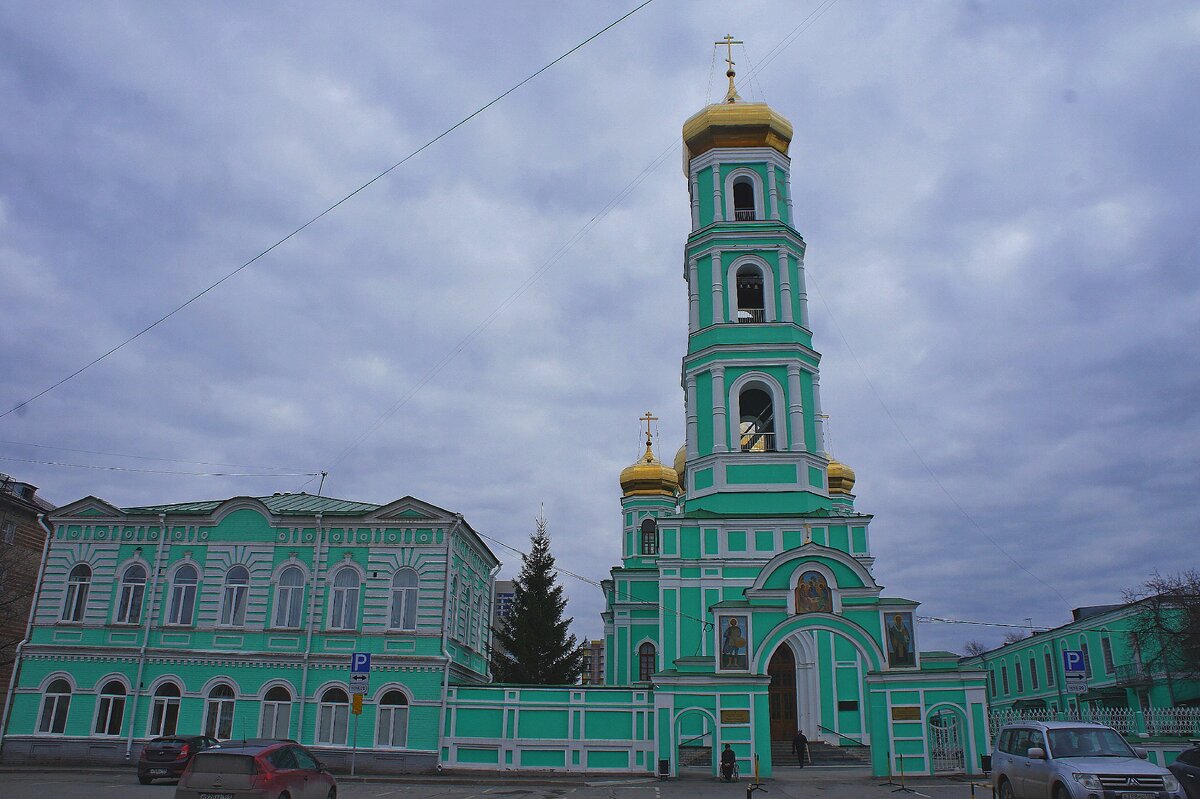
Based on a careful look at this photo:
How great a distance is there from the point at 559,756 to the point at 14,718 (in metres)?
15.6

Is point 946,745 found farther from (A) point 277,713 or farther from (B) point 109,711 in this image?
(B) point 109,711

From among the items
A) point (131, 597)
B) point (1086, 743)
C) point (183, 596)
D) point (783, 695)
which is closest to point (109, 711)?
point (131, 597)

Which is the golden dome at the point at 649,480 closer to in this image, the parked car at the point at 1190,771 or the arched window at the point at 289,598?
the arched window at the point at 289,598

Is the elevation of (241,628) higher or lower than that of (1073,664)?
higher

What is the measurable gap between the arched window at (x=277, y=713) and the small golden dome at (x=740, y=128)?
2371 centimetres

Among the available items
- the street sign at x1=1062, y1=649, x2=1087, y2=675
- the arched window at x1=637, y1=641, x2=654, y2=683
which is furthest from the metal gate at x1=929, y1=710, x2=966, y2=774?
the arched window at x1=637, y1=641, x2=654, y2=683

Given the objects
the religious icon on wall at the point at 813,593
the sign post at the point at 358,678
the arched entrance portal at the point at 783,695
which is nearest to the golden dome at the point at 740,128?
the religious icon on wall at the point at 813,593

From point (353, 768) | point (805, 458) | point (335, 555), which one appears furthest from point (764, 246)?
point (353, 768)

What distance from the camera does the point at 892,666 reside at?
2289 cm

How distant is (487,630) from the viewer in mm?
32406

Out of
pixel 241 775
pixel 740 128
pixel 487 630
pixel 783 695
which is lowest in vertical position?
pixel 241 775

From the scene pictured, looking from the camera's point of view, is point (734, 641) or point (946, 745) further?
point (734, 641)

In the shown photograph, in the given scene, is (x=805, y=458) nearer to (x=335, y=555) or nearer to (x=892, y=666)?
(x=892, y=666)

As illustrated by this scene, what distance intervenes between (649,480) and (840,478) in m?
10.2
